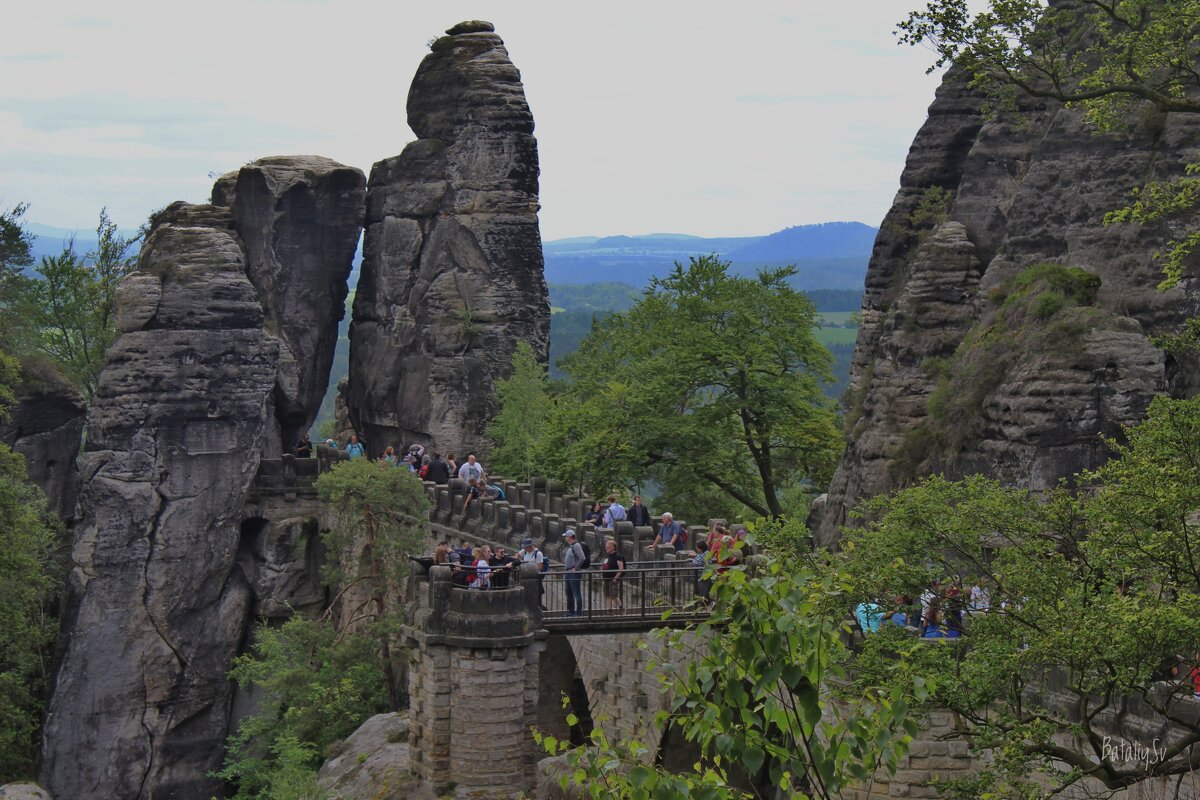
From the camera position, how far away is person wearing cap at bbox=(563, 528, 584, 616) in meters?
28.1

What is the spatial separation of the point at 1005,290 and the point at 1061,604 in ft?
53.0

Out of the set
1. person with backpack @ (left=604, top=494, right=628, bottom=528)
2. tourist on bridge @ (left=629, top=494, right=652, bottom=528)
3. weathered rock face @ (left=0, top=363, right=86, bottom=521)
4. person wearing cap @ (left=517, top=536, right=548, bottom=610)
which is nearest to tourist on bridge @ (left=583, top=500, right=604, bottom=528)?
person with backpack @ (left=604, top=494, right=628, bottom=528)

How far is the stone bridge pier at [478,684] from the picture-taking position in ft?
90.3

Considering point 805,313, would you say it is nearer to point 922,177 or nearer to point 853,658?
point 922,177

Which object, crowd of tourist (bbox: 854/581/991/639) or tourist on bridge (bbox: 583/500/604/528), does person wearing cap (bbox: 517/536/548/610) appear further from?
crowd of tourist (bbox: 854/581/991/639)

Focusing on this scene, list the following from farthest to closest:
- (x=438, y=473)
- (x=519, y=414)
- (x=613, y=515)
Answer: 1. (x=519, y=414)
2. (x=438, y=473)
3. (x=613, y=515)

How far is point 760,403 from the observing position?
142 ft

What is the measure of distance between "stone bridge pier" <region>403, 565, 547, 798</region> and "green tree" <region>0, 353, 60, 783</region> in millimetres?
19427

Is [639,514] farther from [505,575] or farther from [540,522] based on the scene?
[540,522]

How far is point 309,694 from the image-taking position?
117 ft

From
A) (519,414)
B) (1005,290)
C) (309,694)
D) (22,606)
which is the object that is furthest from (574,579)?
(22,606)

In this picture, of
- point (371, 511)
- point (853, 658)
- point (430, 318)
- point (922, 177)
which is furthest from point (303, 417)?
point (853, 658)

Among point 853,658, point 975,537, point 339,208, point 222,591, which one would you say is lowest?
point 222,591

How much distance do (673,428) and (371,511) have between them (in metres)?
7.60
